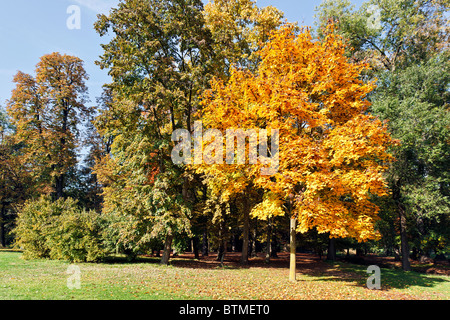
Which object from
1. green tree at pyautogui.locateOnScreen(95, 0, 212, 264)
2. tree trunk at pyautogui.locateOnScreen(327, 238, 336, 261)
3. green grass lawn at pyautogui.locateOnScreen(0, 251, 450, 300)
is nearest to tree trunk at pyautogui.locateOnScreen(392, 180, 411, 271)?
tree trunk at pyautogui.locateOnScreen(327, 238, 336, 261)

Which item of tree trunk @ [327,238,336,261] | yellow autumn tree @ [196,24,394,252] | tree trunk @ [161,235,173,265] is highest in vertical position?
yellow autumn tree @ [196,24,394,252]

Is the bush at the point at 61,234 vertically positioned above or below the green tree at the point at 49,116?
below

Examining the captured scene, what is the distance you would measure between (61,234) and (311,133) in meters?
15.1

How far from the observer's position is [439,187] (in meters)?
16.3

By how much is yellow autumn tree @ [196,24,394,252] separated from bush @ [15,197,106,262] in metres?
7.93

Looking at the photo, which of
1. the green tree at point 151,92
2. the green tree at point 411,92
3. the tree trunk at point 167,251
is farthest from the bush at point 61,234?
the green tree at point 411,92

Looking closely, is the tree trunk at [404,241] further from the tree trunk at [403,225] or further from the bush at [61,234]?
the bush at [61,234]

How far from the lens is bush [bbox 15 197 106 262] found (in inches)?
579

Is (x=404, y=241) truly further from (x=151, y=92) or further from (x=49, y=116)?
(x=49, y=116)

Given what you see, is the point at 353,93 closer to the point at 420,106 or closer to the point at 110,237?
the point at 420,106

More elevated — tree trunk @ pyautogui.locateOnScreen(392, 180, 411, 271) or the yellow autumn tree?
the yellow autumn tree

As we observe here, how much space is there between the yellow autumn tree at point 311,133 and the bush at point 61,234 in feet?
26.0

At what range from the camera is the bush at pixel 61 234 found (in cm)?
1472

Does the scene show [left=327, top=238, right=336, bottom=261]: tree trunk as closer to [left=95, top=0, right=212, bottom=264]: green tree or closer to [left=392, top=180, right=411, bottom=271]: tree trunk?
[left=392, top=180, right=411, bottom=271]: tree trunk
